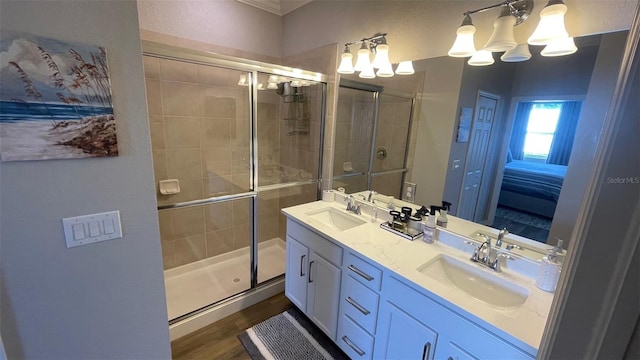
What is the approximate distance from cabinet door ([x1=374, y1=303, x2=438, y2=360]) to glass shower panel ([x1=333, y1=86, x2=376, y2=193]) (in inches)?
43.9

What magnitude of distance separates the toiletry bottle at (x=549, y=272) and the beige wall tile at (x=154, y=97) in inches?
112

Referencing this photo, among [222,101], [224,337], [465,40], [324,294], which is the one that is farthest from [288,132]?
[224,337]

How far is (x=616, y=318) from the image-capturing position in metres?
0.45

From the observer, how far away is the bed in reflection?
1.24m

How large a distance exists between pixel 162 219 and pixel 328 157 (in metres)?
1.68

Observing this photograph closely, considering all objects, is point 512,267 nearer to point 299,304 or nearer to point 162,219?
point 299,304

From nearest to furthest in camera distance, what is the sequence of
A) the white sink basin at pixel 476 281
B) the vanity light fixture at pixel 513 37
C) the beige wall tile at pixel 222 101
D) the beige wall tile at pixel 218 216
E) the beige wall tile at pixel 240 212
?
the vanity light fixture at pixel 513 37 < the white sink basin at pixel 476 281 < the beige wall tile at pixel 222 101 < the beige wall tile at pixel 218 216 < the beige wall tile at pixel 240 212

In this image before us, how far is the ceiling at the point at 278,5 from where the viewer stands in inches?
97.7

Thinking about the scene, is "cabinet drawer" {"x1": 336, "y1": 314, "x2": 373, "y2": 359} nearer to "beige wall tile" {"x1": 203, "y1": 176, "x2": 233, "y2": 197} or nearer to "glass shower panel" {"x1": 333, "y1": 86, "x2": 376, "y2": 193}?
"glass shower panel" {"x1": 333, "y1": 86, "x2": 376, "y2": 193}

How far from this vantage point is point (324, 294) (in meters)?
1.74

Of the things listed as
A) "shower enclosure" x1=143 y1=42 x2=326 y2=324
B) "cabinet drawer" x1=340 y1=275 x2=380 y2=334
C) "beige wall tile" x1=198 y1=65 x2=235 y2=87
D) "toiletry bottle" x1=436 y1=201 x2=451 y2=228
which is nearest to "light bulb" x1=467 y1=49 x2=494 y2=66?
"toiletry bottle" x1=436 y1=201 x2=451 y2=228

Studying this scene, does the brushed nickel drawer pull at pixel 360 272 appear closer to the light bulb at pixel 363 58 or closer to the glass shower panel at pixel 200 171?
the glass shower panel at pixel 200 171

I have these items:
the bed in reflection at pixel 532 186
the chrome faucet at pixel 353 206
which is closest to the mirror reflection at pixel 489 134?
the bed in reflection at pixel 532 186

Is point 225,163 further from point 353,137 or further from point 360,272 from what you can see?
point 360,272
